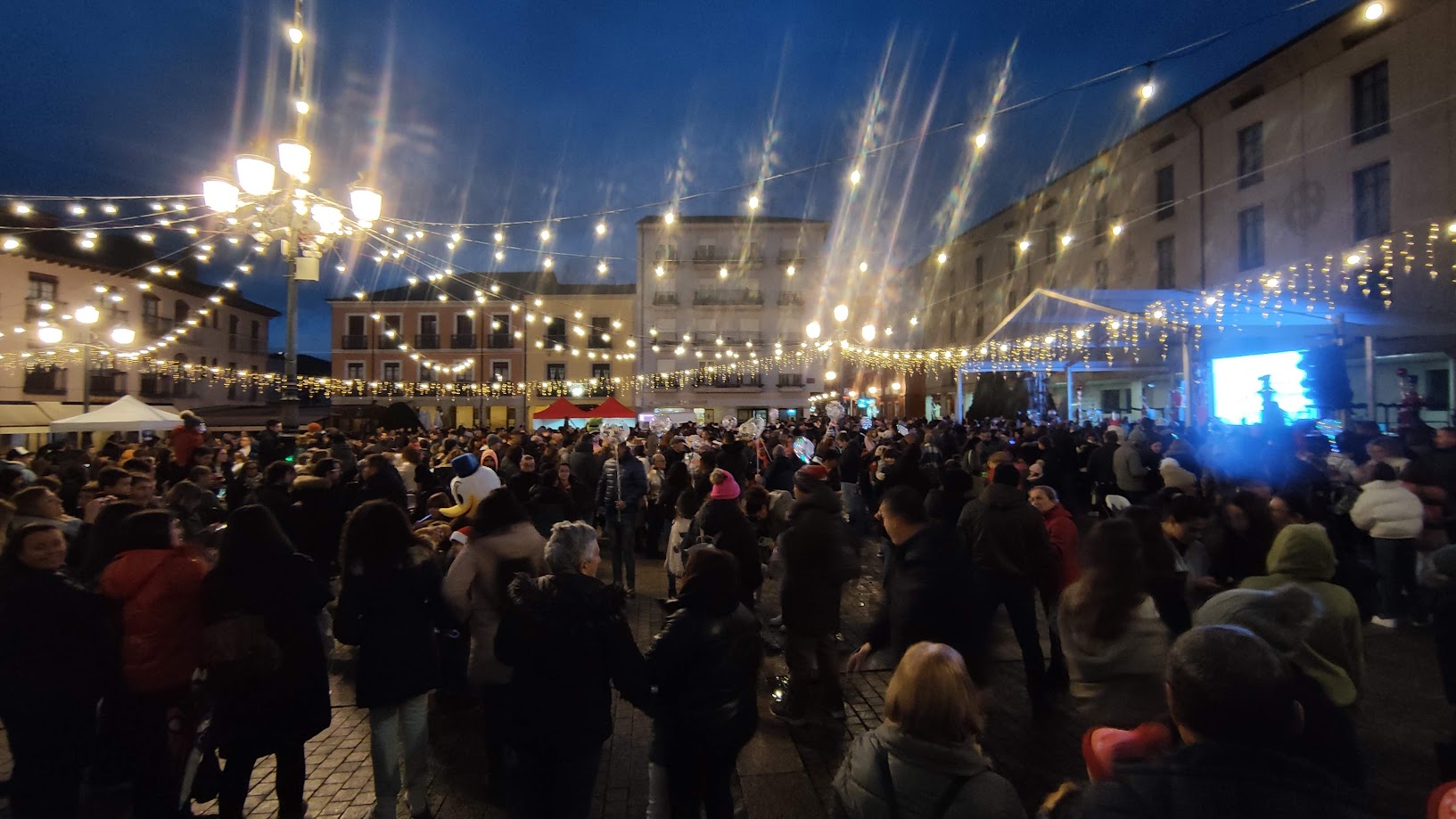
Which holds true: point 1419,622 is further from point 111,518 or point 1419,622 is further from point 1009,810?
point 111,518

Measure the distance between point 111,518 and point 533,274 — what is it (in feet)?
138

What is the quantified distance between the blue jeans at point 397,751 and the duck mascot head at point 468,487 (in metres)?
2.23

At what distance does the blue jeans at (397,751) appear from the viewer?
10.4 feet

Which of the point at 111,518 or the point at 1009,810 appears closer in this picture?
the point at 1009,810

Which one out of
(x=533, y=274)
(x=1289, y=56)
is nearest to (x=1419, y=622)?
(x=1289, y=56)

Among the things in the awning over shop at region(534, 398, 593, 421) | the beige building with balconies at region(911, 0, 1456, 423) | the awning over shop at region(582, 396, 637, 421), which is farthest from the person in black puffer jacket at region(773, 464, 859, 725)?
the awning over shop at region(534, 398, 593, 421)

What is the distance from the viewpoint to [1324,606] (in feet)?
8.55

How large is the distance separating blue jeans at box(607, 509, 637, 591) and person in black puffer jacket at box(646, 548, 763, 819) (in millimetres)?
4263

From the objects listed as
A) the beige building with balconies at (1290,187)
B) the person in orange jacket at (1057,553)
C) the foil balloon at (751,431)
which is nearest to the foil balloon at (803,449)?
the foil balloon at (751,431)

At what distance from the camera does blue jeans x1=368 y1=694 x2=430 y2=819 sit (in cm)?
318

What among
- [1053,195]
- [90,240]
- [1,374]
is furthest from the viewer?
[1053,195]

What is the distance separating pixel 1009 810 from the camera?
1.71 m

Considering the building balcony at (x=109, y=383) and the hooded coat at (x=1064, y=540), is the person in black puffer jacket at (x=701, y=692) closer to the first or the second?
the hooded coat at (x=1064, y=540)

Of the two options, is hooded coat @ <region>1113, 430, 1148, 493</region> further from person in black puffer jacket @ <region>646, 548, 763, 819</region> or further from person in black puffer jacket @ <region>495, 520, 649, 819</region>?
person in black puffer jacket @ <region>495, 520, 649, 819</region>
